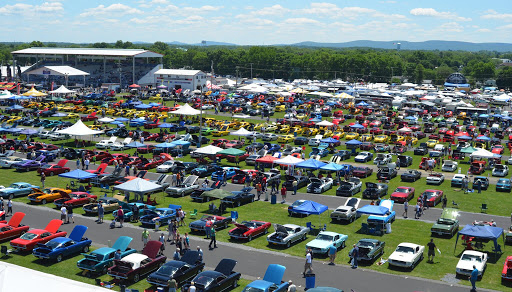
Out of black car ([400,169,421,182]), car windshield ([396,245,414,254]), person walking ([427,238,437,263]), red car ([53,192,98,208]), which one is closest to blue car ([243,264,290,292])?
car windshield ([396,245,414,254])

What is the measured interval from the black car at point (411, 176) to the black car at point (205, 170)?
14.4 meters

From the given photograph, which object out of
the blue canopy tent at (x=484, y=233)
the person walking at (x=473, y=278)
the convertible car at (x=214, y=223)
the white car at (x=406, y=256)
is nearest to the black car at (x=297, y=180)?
the convertible car at (x=214, y=223)

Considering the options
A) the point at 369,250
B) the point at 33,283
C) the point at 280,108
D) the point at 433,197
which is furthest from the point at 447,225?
the point at 280,108

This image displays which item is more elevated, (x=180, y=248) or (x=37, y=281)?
(x=37, y=281)

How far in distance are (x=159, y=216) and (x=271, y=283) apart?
11871 millimetres

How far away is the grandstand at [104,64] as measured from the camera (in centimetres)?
11894

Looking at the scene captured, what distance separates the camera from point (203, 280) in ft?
69.0

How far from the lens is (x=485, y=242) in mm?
27609

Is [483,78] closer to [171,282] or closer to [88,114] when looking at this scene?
[88,114]

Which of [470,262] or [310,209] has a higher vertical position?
[310,209]

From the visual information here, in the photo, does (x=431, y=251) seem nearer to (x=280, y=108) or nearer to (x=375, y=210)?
(x=375, y=210)

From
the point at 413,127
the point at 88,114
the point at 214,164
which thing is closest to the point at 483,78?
the point at 413,127

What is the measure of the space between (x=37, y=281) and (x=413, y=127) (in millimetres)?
59945

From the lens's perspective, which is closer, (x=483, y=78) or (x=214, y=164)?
(x=214, y=164)
